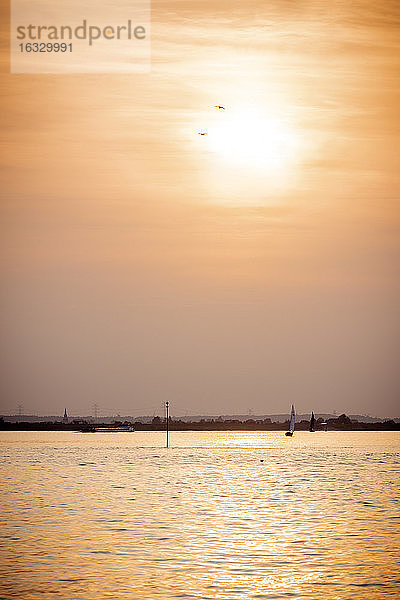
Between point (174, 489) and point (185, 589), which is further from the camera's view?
point (174, 489)

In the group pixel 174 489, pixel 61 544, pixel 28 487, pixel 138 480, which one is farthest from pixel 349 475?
pixel 61 544

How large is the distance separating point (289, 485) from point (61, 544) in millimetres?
47681

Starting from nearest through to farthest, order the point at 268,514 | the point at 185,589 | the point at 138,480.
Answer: the point at 185,589 < the point at 268,514 < the point at 138,480

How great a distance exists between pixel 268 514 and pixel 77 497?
780 inches

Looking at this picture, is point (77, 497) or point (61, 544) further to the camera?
point (77, 497)

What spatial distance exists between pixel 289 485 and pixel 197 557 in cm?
5050

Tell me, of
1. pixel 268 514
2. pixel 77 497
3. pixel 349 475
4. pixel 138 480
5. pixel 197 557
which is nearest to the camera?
pixel 197 557

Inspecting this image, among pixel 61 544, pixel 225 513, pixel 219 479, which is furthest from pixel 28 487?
pixel 61 544

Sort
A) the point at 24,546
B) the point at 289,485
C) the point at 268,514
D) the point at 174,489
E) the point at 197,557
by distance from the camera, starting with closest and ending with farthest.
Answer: the point at 197,557 < the point at 24,546 < the point at 268,514 < the point at 174,489 < the point at 289,485

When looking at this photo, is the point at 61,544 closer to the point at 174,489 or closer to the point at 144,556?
the point at 144,556

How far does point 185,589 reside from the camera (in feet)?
118

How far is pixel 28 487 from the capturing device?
88125 millimetres

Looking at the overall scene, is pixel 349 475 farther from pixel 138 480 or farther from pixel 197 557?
pixel 197 557

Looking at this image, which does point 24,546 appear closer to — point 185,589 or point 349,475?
point 185,589
